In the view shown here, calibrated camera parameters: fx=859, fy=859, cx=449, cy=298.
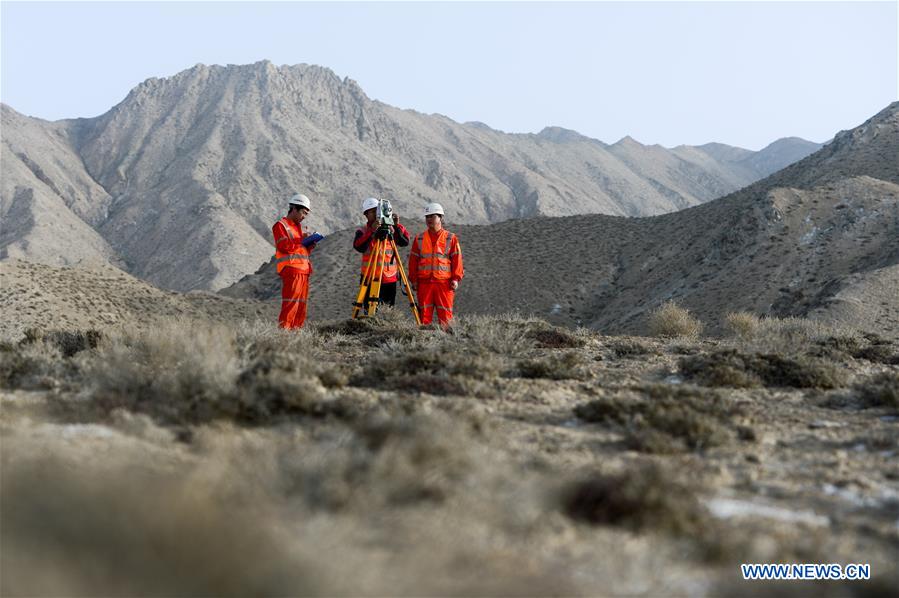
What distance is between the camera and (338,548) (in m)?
2.98

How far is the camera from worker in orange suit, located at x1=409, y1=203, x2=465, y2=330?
11875 mm

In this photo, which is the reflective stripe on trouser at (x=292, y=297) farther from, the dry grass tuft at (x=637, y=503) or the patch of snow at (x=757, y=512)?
the patch of snow at (x=757, y=512)

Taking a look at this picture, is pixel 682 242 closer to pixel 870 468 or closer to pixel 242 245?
pixel 870 468

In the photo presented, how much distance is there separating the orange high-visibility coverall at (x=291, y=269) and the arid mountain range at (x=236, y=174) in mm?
55802

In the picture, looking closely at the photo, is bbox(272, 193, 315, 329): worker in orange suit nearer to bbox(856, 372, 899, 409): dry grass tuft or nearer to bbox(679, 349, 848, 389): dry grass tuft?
bbox(679, 349, 848, 389): dry grass tuft

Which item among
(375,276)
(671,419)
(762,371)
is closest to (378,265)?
(375,276)

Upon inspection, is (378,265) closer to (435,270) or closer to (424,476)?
(435,270)

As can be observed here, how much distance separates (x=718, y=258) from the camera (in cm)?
3272

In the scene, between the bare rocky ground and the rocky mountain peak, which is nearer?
the bare rocky ground

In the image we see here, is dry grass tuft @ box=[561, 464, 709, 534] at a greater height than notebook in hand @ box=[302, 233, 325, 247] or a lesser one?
lesser

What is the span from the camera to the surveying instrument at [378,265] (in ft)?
39.5

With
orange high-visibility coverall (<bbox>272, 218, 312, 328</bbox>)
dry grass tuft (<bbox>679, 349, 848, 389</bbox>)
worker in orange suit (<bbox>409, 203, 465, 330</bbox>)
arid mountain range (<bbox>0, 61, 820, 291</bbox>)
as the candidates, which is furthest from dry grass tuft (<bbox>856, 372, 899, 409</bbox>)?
arid mountain range (<bbox>0, 61, 820, 291</bbox>)

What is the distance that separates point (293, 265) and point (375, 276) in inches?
68.9

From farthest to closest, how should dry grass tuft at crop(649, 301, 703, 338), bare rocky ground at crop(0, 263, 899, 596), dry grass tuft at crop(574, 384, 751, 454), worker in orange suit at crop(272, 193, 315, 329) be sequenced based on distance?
1. dry grass tuft at crop(649, 301, 703, 338)
2. worker in orange suit at crop(272, 193, 315, 329)
3. dry grass tuft at crop(574, 384, 751, 454)
4. bare rocky ground at crop(0, 263, 899, 596)
